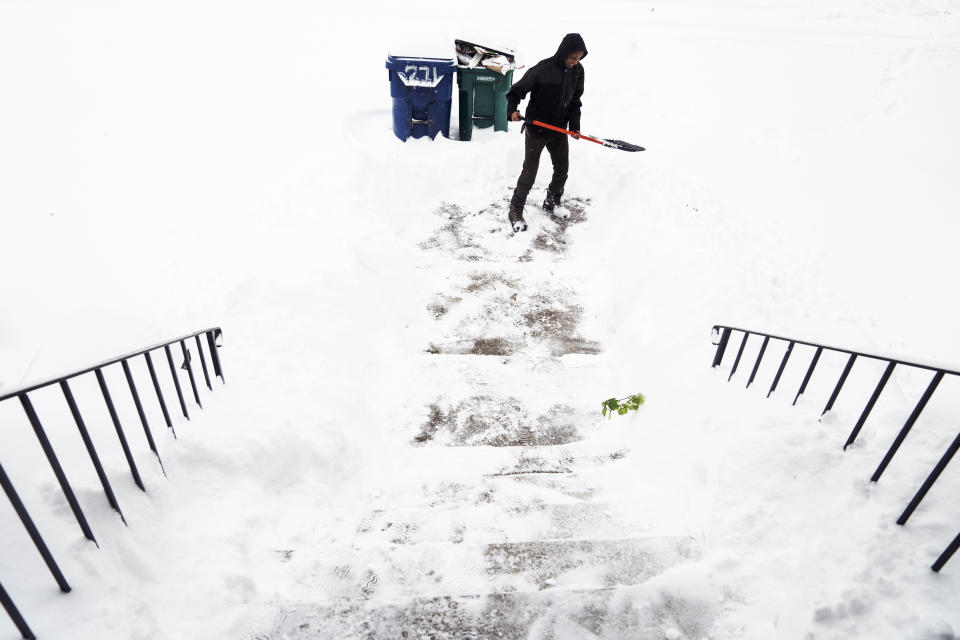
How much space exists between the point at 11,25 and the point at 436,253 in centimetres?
798

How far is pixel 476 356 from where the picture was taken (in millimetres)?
4590

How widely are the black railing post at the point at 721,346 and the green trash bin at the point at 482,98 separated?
5.24 metres

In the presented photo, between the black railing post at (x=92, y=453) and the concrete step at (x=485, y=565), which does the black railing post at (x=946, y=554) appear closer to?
the concrete step at (x=485, y=565)

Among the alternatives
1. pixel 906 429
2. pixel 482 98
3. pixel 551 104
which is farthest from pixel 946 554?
pixel 482 98

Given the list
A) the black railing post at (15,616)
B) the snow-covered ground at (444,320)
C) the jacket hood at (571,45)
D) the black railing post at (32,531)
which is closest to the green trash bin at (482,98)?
the snow-covered ground at (444,320)

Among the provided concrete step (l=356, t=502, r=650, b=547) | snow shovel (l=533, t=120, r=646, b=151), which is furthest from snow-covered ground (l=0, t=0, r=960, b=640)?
snow shovel (l=533, t=120, r=646, b=151)

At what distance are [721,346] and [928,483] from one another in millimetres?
1481

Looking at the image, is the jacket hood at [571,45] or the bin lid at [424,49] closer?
the jacket hood at [571,45]

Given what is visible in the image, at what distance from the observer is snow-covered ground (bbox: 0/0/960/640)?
235 cm

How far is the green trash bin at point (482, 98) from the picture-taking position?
724 centimetres

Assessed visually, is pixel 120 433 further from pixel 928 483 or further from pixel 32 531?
pixel 928 483

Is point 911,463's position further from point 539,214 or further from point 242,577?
point 539,214

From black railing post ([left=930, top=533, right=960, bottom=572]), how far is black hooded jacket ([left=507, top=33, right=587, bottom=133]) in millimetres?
5170

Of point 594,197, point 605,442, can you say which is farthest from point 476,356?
point 594,197
